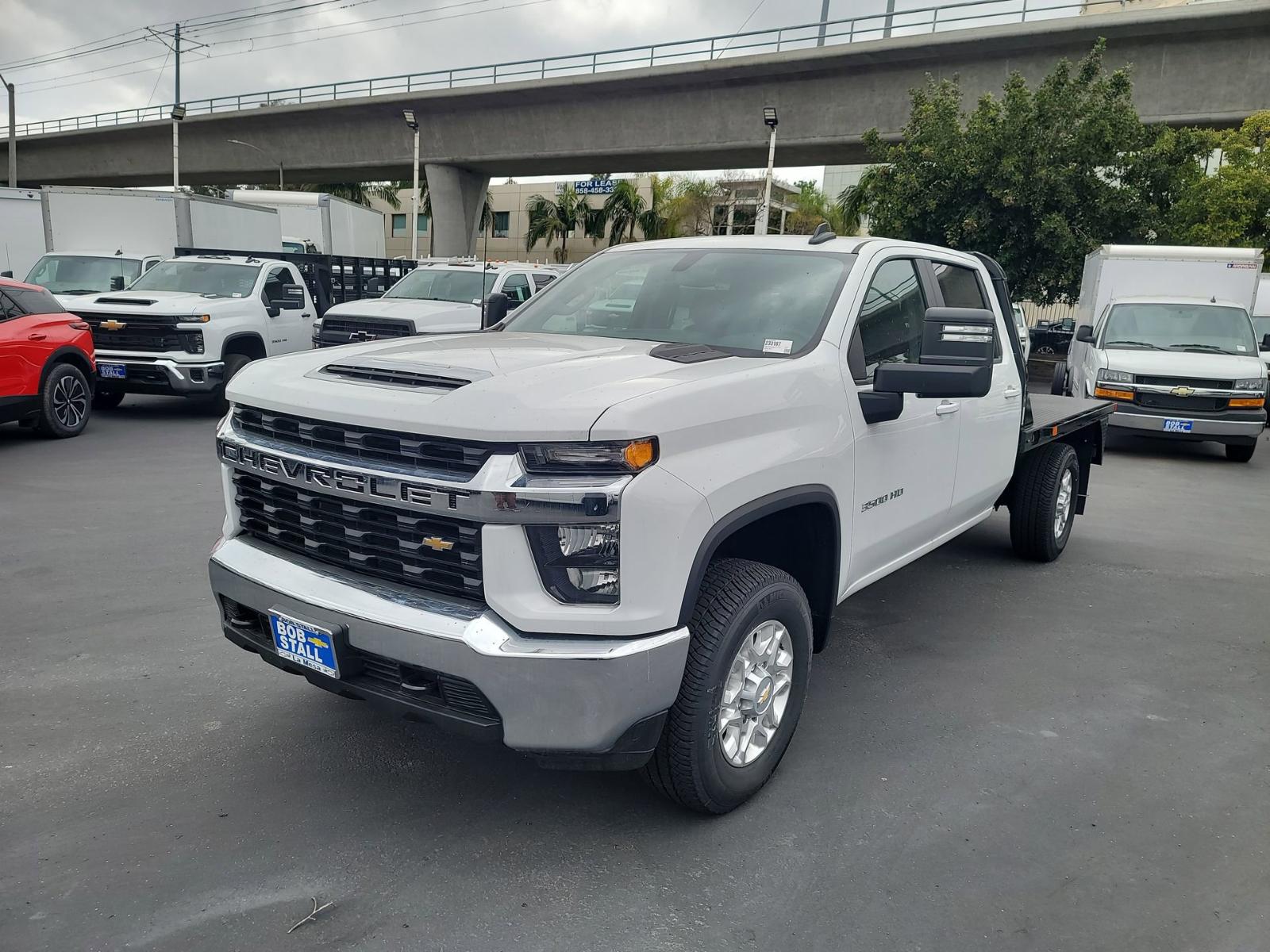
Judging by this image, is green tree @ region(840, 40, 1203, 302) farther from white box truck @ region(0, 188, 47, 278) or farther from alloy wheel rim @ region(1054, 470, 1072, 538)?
white box truck @ region(0, 188, 47, 278)

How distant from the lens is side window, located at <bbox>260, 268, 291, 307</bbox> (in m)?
12.5

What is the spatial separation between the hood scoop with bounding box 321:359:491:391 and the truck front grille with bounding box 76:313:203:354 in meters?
8.80

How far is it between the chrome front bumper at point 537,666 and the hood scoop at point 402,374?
0.63 meters

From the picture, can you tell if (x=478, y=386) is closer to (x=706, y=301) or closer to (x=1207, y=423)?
(x=706, y=301)

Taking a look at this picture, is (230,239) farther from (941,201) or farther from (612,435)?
(612,435)

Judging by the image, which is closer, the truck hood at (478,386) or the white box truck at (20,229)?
the truck hood at (478,386)

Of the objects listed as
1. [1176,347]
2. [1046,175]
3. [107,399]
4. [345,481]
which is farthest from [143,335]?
[1046,175]

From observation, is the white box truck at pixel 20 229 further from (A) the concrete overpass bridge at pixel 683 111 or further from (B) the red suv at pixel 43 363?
(A) the concrete overpass bridge at pixel 683 111

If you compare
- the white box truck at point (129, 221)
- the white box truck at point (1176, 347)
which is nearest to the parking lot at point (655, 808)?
the white box truck at point (1176, 347)

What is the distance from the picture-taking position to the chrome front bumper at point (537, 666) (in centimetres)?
263

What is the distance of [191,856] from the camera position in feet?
→ 9.67

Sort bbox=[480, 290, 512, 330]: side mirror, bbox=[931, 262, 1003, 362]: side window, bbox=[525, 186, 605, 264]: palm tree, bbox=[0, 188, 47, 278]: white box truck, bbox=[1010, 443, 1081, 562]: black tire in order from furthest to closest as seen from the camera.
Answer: bbox=[525, 186, 605, 264]: palm tree → bbox=[0, 188, 47, 278]: white box truck → bbox=[1010, 443, 1081, 562]: black tire → bbox=[480, 290, 512, 330]: side mirror → bbox=[931, 262, 1003, 362]: side window

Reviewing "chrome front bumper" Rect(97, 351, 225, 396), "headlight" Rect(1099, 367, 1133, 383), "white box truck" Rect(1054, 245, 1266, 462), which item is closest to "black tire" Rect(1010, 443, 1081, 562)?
"white box truck" Rect(1054, 245, 1266, 462)

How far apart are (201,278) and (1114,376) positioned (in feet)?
37.1
